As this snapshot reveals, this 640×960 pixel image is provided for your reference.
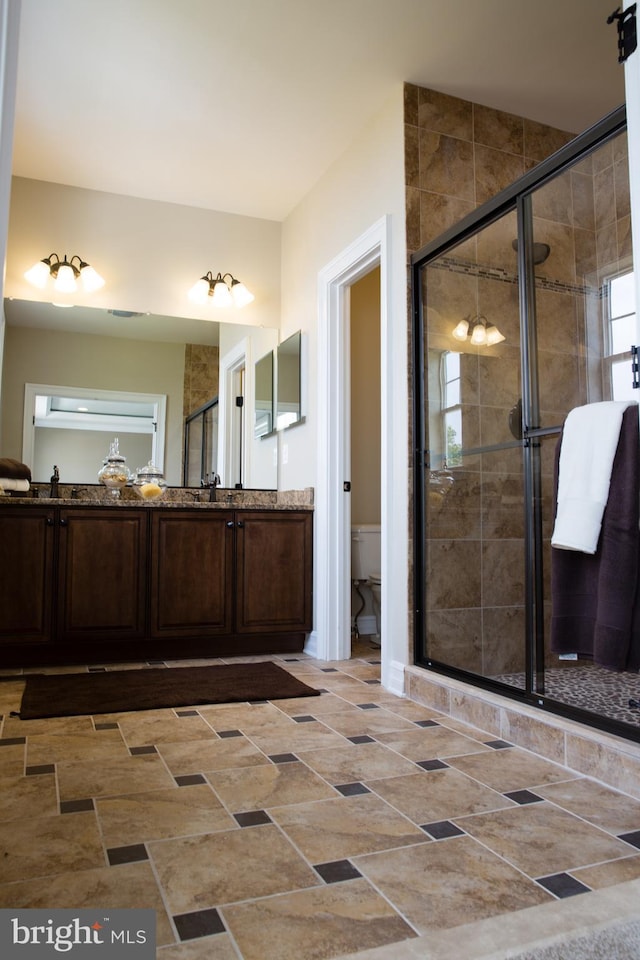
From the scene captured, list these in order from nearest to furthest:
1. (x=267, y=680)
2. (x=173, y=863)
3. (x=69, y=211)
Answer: (x=173, y=863), (x=267, y=680), (x=69, y=211)

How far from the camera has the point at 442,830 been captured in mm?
1663

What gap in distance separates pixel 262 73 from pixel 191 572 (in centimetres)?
250

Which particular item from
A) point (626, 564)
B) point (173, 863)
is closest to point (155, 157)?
point (626, 564)

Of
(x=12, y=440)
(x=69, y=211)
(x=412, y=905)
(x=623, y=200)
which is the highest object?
(x=69, y=211)

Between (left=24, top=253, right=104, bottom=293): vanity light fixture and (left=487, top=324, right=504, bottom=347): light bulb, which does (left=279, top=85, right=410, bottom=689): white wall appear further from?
(left=24, top=253, right=104, bottom=293): vanity light fixture

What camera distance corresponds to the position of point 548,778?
2.01 metres

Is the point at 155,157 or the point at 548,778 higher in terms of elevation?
the point at 155,157

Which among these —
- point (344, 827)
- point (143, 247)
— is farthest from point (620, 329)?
point (143, 247)

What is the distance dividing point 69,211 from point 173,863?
3.85m

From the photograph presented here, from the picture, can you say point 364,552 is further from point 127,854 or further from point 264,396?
Result: point 127,854

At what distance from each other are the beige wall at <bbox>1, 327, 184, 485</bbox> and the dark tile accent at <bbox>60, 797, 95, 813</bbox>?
251cm

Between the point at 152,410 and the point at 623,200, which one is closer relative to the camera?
the point at 623,200

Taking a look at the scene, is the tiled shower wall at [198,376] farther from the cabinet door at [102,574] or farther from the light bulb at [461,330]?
the light bulb at [461,330]

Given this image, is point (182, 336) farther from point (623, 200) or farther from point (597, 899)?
point (597, 899)
